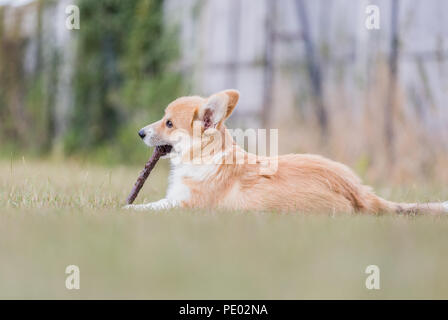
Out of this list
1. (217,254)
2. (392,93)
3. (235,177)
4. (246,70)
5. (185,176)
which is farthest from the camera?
(246,70)

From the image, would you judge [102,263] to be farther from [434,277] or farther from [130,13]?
[130,13]

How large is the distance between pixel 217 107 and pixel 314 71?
11.3ft

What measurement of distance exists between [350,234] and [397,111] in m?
3.95

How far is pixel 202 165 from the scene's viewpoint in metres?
3.83

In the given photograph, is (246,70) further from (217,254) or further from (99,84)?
(217,254)

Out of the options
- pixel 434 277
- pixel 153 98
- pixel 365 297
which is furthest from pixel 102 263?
pixel 153 98

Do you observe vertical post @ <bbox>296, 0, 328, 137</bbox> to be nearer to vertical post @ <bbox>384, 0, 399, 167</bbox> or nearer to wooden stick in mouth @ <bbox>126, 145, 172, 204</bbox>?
vertical post @ <bbox>384, 0, 399, 167</bbox>

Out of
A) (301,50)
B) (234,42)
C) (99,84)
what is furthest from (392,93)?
(99,84)

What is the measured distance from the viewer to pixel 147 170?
3.94m

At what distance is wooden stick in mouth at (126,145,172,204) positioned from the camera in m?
3.90

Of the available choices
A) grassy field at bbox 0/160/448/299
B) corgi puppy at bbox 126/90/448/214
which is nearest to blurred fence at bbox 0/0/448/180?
corgi puppy at bbox 126/90/448/214

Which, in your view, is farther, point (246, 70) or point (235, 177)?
point (246, 70)

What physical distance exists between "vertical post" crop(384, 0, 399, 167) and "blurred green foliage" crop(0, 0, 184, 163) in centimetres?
280

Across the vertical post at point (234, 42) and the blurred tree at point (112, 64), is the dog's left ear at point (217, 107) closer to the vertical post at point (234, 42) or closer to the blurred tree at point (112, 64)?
the vertical post at point (234, 42)
